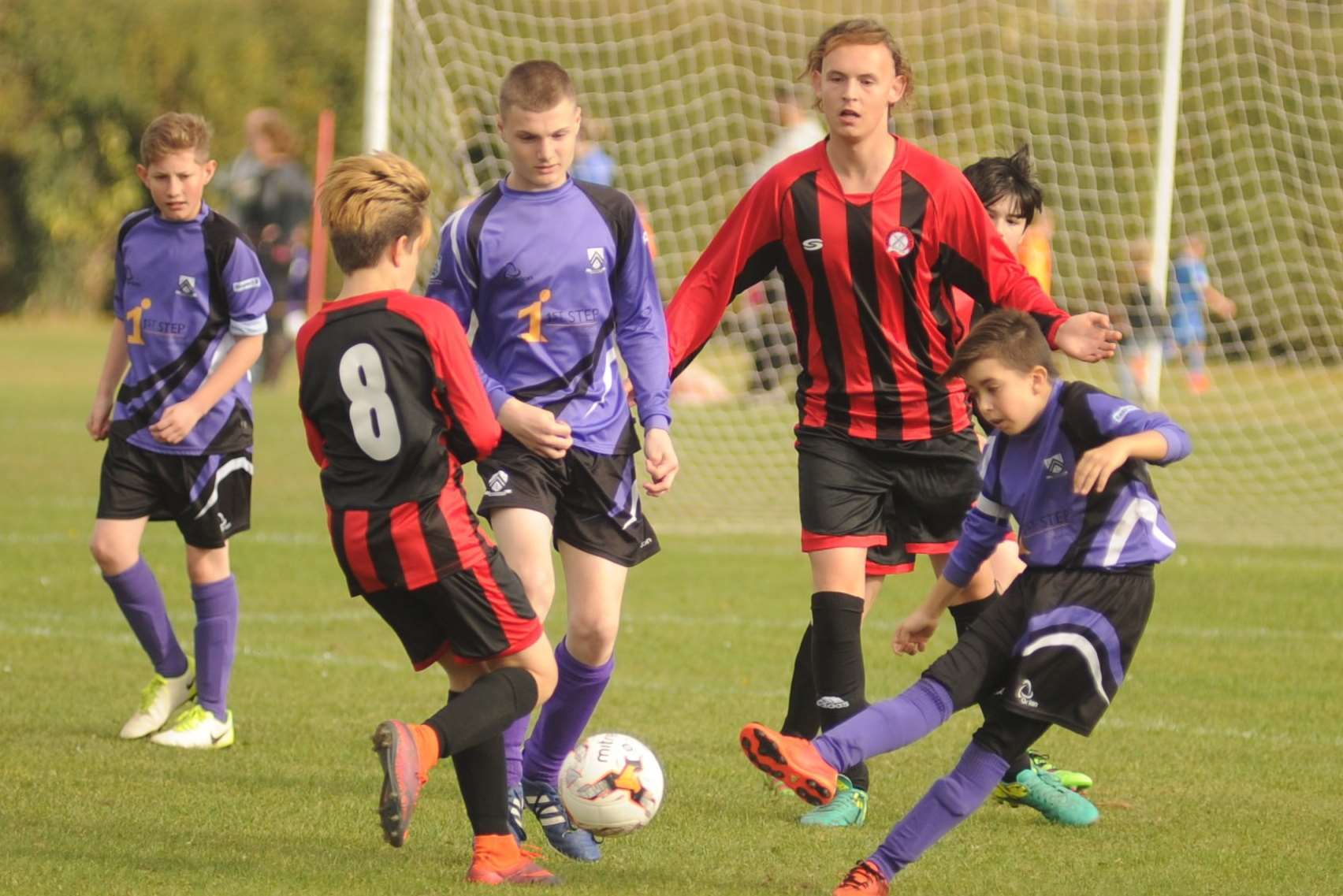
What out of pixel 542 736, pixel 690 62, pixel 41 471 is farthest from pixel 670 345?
pixel 690 62

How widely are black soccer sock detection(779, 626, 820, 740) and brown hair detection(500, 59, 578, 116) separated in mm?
1807

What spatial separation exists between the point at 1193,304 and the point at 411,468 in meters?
11.6

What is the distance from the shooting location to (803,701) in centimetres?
563

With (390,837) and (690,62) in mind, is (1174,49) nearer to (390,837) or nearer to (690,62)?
(690,62)

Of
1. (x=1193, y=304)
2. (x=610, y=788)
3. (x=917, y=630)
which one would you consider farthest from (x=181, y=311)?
(x=1193, y=304)

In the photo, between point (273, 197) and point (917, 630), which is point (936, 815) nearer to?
point (917, 630)

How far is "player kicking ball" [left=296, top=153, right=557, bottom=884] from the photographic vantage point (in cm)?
417

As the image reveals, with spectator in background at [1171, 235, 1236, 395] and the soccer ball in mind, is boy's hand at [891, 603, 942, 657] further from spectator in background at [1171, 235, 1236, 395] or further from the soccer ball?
spectator in background at [1171, 235, 1236, 395]

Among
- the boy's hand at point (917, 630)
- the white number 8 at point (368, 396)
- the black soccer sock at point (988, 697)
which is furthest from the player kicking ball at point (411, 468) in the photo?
the black soccer sock at point (988, 697)

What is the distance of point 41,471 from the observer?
12.9 meters

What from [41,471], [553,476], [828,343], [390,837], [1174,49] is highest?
[1174,49]

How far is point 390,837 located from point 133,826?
1.24 m

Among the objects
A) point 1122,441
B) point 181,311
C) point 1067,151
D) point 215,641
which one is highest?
point 1067,151

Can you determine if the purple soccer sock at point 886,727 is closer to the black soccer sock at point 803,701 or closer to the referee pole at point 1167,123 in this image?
the black soccer sock at point 803,701
